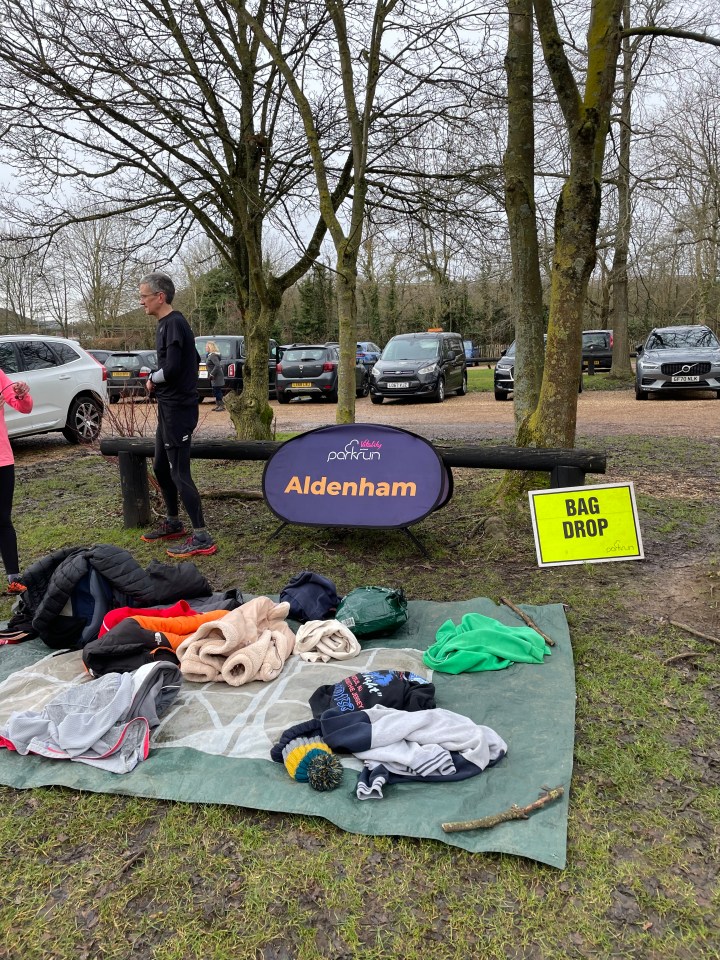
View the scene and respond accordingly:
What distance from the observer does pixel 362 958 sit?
1886mm

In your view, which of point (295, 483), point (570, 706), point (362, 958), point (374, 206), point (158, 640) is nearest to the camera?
point (362, 958)

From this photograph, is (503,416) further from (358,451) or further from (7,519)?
(7,519)

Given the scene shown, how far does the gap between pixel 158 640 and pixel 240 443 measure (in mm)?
2518

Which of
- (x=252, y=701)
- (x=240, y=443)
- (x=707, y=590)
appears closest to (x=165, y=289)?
(x=240, y=443)

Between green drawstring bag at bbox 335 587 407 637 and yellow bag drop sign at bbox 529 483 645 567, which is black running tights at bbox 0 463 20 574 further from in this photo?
yellow bag drop sign at bbox 529 483 645 567

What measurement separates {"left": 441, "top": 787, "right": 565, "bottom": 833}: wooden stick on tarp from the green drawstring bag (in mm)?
1517

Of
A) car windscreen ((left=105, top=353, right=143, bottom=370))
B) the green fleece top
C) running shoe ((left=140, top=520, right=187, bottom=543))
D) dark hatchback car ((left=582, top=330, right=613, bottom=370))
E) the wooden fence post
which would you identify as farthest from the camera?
dark hatchback car ((left=582, top=330, right=613, bottom=370))

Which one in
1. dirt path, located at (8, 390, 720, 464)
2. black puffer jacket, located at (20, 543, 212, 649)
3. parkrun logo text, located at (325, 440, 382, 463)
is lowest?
black puffer jacket, located at (20, 543, 212, 649)

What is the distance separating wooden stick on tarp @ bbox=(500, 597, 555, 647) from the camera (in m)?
3.64

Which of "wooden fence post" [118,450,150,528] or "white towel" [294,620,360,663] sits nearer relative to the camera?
"white towel" [294,620,360,663]

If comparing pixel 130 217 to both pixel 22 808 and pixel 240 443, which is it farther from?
pixel 22 808

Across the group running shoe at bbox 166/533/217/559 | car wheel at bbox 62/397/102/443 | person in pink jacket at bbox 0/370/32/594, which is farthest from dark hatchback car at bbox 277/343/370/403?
person in pink jacket at bbox 0/370/32/594

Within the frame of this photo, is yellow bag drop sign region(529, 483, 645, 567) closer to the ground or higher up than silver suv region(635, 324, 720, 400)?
closer to the ground

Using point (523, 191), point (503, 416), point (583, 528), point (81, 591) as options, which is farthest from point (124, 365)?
point (583, 528)
